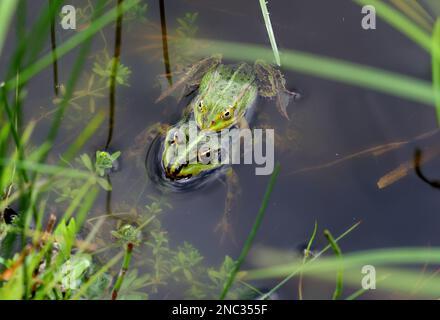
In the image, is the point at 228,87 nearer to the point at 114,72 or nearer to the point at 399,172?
the point at 114,72

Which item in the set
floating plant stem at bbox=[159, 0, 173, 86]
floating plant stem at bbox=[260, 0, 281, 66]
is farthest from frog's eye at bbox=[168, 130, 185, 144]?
floating plant stem at bbox=[260, 0, 281, 66]

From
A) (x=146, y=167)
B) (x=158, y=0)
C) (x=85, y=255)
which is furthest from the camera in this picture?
(x=158, y=0)

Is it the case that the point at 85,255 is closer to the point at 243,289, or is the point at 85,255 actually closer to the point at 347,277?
the point at 243,289

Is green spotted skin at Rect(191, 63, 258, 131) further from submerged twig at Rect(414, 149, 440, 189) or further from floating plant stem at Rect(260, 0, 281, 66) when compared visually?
submerged twig at Rect(414, 149, 440, 189)

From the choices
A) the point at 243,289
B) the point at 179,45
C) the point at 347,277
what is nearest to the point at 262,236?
the point at 243,289

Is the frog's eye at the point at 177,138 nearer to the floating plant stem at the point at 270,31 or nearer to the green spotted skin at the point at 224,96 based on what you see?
the green spotted skin at the point at 224,96

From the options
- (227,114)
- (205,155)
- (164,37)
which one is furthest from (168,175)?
(164,37)
